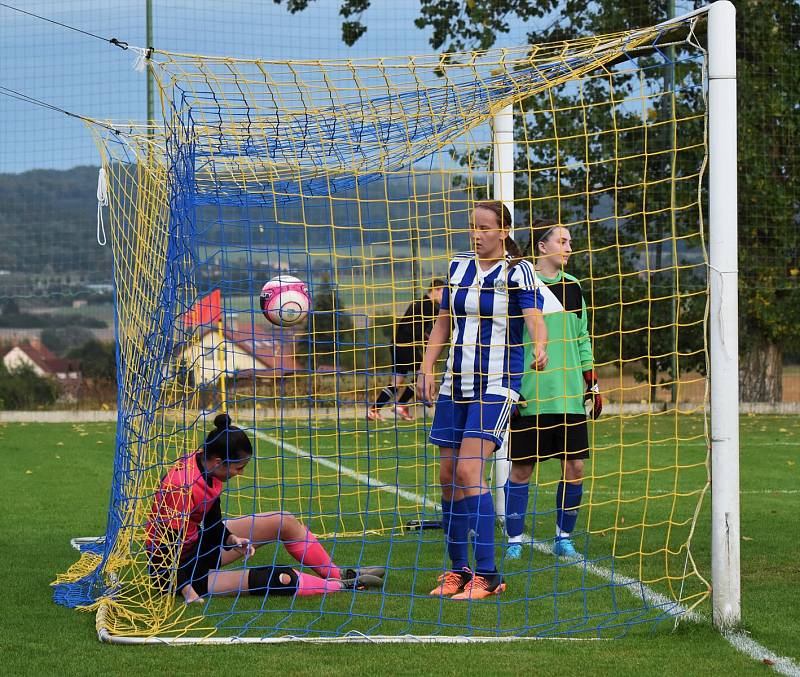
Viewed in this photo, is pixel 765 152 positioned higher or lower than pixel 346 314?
higher

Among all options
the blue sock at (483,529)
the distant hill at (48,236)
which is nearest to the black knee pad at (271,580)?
the blue sock at (483,529)

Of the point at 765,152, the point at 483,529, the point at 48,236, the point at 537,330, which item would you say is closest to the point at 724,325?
the point at 537,330

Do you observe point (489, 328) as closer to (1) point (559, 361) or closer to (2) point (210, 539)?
(1) point (559, 361)

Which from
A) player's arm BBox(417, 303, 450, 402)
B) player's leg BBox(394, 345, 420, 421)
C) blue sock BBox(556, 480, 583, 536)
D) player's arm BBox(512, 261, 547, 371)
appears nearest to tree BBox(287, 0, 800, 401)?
player's leg BBox(394, 345, 420, 421)

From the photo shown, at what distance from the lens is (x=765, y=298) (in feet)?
54.8

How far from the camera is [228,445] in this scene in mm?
5211

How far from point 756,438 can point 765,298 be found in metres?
4.05

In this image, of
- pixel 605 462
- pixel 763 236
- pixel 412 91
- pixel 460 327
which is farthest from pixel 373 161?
pixel 763 236

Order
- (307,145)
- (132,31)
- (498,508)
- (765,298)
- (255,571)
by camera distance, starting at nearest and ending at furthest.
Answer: (255,571), (307,145), (498,508), (132,31), (765,298)

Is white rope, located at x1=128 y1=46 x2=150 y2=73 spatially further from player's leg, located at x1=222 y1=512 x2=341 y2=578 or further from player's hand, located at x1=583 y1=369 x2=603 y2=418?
player's hand, located at x1=583 y1=369 x2=603 y2=418

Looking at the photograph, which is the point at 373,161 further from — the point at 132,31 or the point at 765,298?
the point at 765,298

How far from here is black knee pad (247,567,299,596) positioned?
5.39 metres

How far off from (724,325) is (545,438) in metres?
1.86

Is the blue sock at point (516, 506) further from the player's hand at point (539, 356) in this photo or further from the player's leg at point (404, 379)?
the player's leg at point (404, 379)
